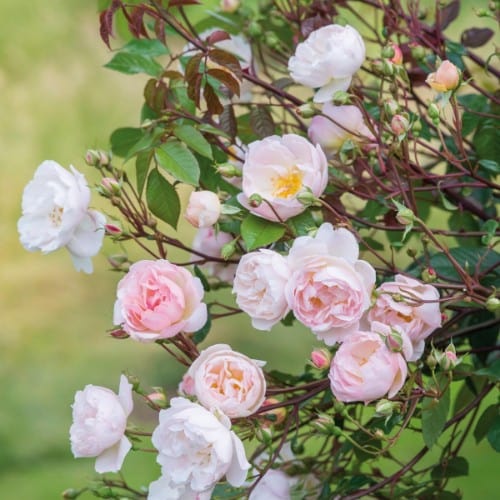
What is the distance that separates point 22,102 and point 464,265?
1738 millimetres

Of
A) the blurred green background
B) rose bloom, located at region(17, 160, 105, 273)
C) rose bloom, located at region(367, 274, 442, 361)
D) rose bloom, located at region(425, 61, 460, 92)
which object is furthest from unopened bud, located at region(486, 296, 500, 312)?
the blurred green background

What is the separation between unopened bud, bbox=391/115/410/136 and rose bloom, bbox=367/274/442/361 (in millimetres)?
85

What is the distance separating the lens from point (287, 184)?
0.58 metres

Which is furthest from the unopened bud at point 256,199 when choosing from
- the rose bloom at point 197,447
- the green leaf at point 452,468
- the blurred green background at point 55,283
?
the blurred green background at point 55,283

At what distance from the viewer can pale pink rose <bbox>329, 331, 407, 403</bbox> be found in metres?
0.51

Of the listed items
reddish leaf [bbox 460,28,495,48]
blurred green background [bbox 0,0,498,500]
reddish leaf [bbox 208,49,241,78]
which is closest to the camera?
reddish leaf [bbox 208,49,241,78]

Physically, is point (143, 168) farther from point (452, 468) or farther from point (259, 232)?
point (452, 468)

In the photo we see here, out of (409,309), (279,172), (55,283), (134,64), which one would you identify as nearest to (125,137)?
(134,64)

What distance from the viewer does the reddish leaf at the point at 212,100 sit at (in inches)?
24.0

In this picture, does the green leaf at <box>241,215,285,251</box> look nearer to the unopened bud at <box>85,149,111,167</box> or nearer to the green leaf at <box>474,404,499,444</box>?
the unopened bud at <box>85,149,111,167</box>

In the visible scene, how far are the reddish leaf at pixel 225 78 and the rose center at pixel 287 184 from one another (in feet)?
0.22

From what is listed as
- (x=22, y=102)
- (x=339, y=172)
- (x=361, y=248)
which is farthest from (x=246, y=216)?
(x=22, y=102)

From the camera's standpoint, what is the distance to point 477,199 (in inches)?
30.5

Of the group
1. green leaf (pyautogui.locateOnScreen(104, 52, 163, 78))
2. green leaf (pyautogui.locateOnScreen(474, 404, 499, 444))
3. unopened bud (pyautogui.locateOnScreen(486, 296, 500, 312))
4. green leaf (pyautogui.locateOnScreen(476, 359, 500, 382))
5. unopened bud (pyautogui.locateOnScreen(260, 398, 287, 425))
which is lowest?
green leaf (pyautogui.locateOnScreen(474, 404, 499, 444))
